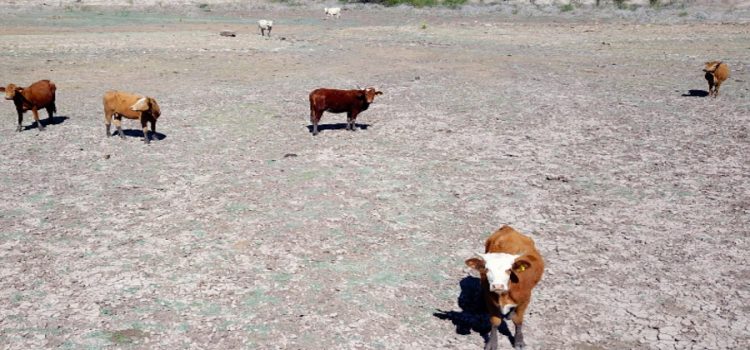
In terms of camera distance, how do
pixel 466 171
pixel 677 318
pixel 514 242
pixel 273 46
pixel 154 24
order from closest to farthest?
pixel 514 242, pixel 677 318, pixel 466 171, pixel 273 46, pixel 154 24

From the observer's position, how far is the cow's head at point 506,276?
228 inches

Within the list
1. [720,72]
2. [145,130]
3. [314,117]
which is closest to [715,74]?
[720,72]

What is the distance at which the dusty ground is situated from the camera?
720 cm

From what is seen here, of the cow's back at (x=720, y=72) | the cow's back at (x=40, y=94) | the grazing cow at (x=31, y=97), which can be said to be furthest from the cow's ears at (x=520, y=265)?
the cow's back at (x=720, y=72)

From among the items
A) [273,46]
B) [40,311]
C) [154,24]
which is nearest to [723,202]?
[40,311]

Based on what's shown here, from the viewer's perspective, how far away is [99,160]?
521 inches

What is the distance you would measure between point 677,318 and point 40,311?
8.49m

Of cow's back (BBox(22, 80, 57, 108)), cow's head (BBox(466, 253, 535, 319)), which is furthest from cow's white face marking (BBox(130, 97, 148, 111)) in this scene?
cow's head (BBox(466, 253, 535, 319))

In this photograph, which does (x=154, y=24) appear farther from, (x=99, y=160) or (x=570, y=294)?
(x=570, y=294)

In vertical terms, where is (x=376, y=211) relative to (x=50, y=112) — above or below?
below

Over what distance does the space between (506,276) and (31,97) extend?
1481 centimetres

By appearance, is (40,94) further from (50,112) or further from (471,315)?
(471,315)

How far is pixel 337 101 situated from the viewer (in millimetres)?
15117

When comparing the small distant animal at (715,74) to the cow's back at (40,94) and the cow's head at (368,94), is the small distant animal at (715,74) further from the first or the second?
the cow's back at (40,94)
